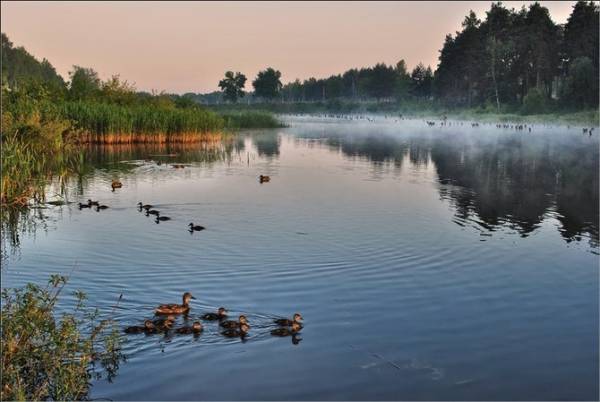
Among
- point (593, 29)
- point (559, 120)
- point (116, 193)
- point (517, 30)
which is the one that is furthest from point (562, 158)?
point (517, 30)

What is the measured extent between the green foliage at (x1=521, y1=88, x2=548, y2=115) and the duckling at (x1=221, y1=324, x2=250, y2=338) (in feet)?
301

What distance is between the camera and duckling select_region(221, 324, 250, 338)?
31.5 feet

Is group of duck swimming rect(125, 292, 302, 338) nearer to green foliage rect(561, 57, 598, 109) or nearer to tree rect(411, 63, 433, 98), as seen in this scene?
green foliage rect(561, 57, 598, 109)

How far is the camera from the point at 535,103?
314 ft

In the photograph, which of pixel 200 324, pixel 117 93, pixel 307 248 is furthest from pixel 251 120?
pixel 200 324

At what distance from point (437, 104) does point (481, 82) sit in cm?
2881

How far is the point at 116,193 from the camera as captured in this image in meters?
24.4

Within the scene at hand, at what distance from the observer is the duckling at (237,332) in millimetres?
9602

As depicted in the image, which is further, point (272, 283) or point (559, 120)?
point (559, 120)

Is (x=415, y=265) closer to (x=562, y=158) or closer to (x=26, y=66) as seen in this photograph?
(x=562, y=158)

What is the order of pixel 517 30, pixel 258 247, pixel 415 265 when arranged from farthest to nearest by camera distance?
pixel 517 30 < pixel 258 247 < pixel 415 265

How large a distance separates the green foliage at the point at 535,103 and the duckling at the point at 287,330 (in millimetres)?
91466

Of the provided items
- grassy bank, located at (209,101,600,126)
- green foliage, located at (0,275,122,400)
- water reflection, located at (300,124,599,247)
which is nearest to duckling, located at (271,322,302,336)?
green foliage, located at (0,275,122,400)

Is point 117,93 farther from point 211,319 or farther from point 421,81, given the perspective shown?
point 421,81
